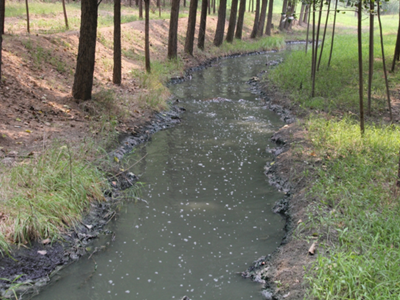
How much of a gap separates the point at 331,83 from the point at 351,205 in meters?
9.40

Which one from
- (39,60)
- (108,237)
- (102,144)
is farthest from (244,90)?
(108,237)

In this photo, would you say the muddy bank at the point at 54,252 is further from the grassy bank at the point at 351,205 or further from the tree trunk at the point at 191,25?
the tree trunk at the point at 191,25

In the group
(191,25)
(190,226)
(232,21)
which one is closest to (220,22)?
(232,21)

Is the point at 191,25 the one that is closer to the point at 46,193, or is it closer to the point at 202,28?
the point at 202,28

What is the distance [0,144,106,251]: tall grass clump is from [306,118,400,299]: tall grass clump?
3.57m

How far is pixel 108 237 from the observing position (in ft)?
19.6

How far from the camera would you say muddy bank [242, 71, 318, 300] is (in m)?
4.73

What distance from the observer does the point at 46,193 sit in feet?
19.0

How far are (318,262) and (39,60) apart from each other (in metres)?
10.7

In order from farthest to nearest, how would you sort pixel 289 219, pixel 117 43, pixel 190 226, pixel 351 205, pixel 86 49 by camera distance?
pixel 117 43
pixel 86 49
pixel 289 219
pixel 190 226
pixel 351 205

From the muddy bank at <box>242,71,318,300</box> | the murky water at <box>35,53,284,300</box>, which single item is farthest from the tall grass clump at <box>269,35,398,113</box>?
the murky water at <box>35,53,284,300</box>

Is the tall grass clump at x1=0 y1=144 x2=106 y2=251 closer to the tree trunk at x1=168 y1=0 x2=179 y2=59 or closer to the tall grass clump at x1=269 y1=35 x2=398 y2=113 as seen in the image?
the tall grass clump at x1=269 y1=35 x2=398 y2=113

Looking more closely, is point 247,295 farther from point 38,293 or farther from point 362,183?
point 362,183

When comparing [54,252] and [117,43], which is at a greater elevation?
[117,43]
